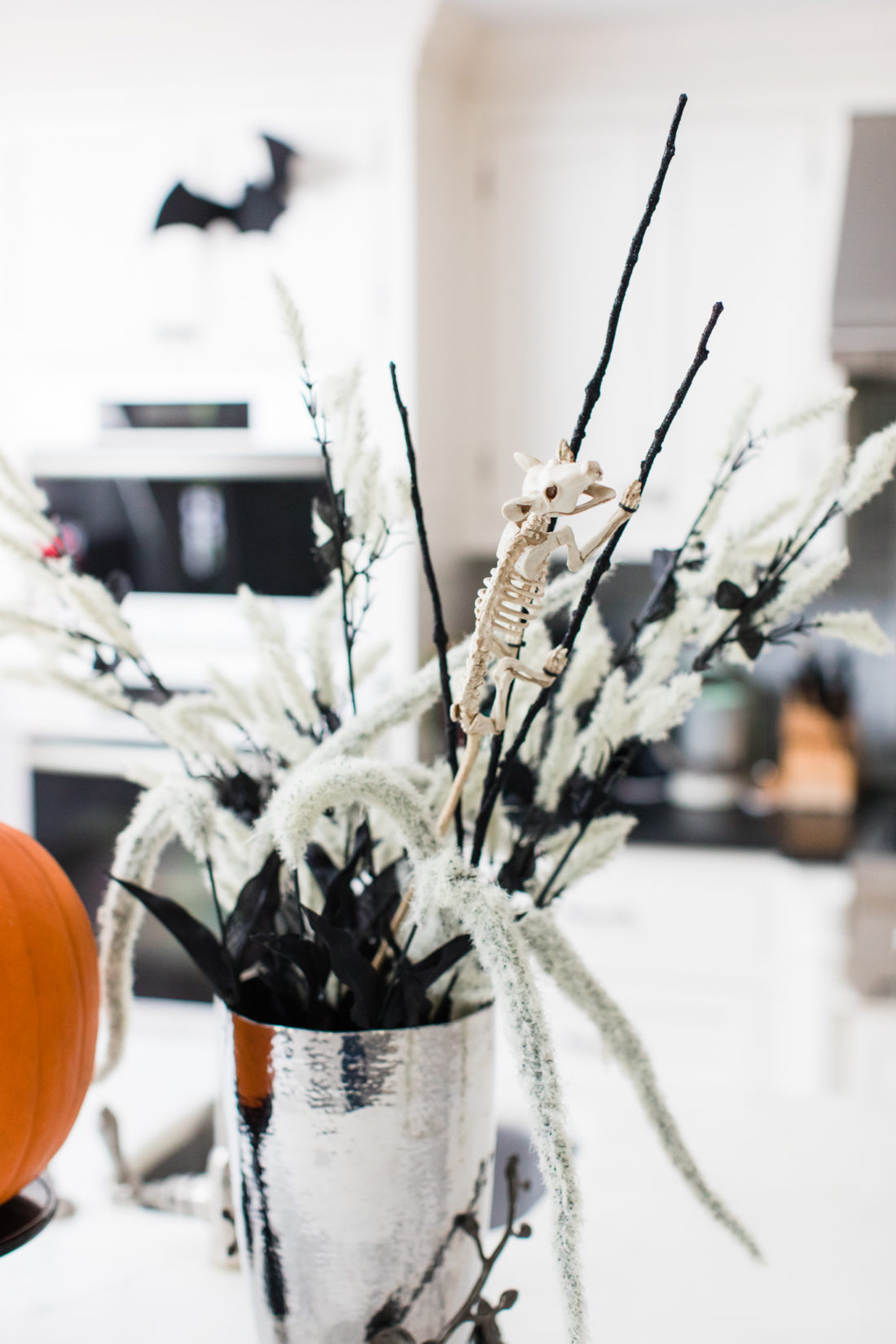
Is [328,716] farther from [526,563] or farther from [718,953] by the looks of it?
[718,953]

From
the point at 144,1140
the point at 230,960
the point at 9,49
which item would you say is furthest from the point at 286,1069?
the point at 9,49

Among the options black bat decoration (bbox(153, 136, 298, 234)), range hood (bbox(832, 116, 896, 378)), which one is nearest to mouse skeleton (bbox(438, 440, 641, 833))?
range hood (bbox(832, 116, 896, 378))

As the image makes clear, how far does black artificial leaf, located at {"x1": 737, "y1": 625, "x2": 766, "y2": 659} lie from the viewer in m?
0.60

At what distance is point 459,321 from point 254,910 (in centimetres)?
204

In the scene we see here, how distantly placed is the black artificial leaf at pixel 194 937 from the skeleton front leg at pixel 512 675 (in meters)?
0.19

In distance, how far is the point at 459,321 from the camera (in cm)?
245

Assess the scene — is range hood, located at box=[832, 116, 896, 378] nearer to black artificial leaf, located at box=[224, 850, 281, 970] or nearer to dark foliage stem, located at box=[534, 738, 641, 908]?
dark foliage stem, located at box=[534, 738, 641, 908]

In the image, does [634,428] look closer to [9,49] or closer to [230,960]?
[9,49]

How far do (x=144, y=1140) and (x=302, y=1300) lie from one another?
43 centimetres

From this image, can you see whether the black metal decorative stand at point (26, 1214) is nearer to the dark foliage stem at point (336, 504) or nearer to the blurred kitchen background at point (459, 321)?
the dark foliage stem at point (336, 504)

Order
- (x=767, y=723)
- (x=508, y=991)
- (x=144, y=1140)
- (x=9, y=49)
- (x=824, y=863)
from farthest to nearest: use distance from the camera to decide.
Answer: (x=767, y=723) → (x=9, y=49) → (x=824, y=863) → (x=144, y=1140) → (x=508, y=991)

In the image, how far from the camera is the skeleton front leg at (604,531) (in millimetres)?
466

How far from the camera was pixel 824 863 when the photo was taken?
6.93 ft

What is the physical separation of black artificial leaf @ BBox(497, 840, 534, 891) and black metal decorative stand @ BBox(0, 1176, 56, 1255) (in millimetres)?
296
